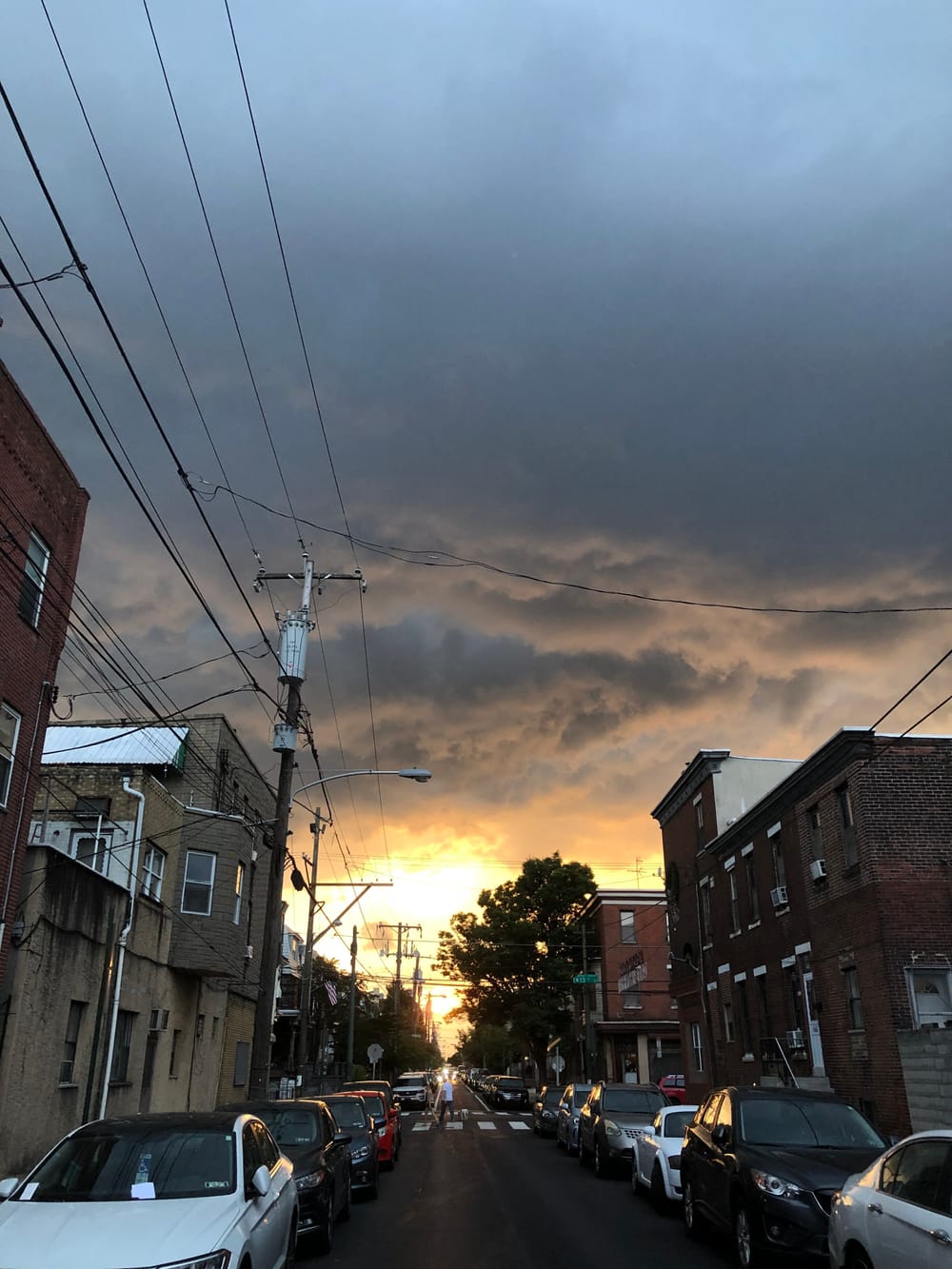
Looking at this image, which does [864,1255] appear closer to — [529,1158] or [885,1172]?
[885,1172]

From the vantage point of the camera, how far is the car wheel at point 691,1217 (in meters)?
11.6

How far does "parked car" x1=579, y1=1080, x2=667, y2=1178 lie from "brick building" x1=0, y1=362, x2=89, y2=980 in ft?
35.9

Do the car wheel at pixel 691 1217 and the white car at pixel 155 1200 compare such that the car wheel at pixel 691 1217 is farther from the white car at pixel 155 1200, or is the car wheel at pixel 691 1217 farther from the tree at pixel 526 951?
the tree at pixel 526 951

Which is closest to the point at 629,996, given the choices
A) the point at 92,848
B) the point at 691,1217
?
the point at 92,848

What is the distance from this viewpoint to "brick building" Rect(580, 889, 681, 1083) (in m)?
53.1

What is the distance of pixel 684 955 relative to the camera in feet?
110

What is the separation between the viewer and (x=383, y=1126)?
63.0 ft

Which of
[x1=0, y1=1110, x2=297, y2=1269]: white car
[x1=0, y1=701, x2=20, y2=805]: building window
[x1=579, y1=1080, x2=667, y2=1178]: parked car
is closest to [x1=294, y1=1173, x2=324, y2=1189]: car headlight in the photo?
[x1=0, y1=1110, x2=297, y2=1269]: white car

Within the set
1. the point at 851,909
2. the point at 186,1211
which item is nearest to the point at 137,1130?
the point at 186,1211

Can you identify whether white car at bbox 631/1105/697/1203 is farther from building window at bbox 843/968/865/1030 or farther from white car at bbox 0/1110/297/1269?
white car at bbox 0/1110/297/1269

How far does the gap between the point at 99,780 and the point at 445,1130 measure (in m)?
20.0

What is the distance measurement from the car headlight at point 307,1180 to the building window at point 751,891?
1825 centimetres

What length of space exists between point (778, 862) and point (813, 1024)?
4.36 m

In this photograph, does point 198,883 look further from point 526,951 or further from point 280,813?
point 526,951
